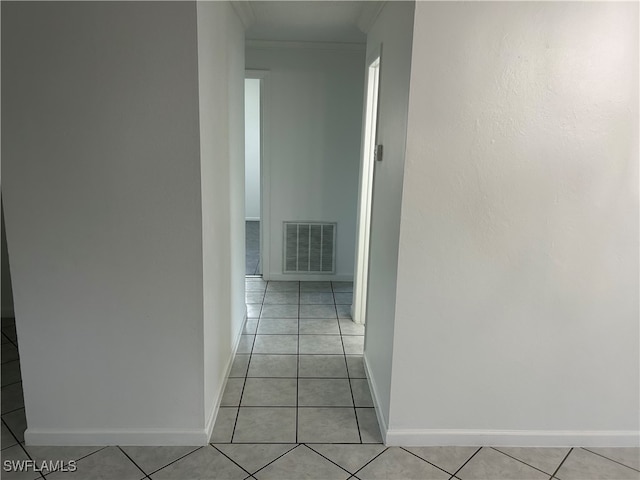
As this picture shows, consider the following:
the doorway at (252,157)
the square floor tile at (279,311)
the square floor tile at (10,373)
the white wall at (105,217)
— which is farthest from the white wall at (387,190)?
the doorway at (252,157)

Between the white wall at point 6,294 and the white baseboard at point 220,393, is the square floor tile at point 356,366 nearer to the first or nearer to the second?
the white baseboard at point 220,393

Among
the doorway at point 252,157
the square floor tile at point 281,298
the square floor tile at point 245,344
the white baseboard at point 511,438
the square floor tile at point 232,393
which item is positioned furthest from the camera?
the doorway at point 252,157

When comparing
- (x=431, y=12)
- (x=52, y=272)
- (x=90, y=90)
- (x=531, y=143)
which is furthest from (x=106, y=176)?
(x=531, y=143)

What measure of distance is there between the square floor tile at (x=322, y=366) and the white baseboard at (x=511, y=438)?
2.22ft

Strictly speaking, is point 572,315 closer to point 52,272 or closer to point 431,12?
point 431,12

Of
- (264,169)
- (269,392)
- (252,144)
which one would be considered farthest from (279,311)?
(252,144)

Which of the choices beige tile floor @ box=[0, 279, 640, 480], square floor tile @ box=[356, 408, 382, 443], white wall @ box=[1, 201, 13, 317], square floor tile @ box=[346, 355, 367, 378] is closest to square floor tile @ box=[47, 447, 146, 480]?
beige tile floor @ box=[0, 279, 640, 480]

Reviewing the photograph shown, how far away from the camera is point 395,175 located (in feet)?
6.63

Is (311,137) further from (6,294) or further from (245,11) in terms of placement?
(6,294)

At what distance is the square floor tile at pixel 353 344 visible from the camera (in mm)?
3054

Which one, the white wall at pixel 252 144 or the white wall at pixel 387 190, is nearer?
the white wall at pixel 387 190

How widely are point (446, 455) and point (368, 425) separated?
389 mm

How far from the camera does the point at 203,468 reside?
76.7 inches

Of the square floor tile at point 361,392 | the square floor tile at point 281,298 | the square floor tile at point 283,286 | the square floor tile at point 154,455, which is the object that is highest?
the square floor tile at point 283,286
